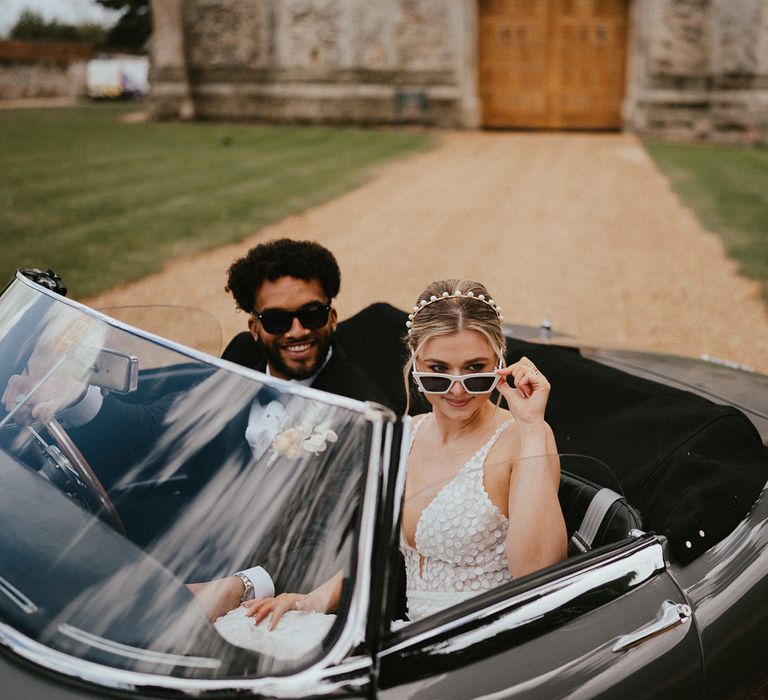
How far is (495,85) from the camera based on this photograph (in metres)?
23.0

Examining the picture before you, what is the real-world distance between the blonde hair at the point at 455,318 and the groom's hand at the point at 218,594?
29.9 inches

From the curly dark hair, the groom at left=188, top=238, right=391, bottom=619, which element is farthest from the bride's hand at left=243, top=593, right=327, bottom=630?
the curly dark hair

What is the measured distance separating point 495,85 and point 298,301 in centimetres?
2183

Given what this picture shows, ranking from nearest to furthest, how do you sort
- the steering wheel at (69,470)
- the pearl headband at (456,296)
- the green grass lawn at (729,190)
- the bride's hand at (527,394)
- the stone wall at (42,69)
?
the steering wheel at (69,470)
the bride's hand at (527,394)
the pearl headband at (456,296)
the green grass lawn at (729,190)
the stone wall at (42,69)

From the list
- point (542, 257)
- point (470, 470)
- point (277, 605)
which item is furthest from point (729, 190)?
point (277, 605)

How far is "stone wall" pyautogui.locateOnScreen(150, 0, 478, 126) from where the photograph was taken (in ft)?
71.5

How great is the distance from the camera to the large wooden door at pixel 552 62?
2233 centimetres

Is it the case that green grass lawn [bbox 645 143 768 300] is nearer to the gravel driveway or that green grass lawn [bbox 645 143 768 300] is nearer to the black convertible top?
the gravel driveway

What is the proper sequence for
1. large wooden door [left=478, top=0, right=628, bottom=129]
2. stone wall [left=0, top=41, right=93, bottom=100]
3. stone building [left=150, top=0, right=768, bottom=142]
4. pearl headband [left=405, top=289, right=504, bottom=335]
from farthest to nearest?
stone wall [left=0, top=41, right=93, bottom=100] → large wooden door [left=478, top=0, right=628, bottom=129] → stone building [left=150, top=0, right=768, bottom=142] → pearl headband [left=405, top=289, right=504, bottom=335]

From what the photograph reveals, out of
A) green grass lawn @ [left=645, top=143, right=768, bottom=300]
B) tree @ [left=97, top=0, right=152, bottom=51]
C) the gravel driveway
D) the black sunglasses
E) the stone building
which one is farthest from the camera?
tree @ [left=97, top=0, right=152, bottom=51]

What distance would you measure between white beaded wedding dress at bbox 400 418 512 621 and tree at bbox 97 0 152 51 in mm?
45215

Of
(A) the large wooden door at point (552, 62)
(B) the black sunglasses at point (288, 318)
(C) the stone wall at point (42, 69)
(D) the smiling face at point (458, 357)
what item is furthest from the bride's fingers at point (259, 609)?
(C) the stone wall at point (42, 69)

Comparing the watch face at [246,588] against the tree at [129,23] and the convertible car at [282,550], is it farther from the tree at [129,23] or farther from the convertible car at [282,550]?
the tree at [129,23]

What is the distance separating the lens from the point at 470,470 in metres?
1.95
